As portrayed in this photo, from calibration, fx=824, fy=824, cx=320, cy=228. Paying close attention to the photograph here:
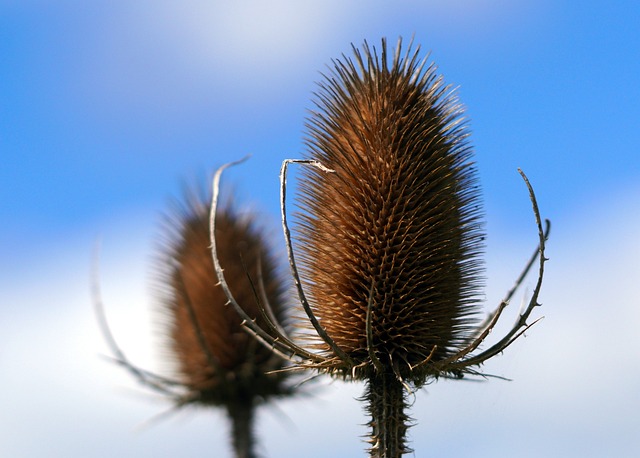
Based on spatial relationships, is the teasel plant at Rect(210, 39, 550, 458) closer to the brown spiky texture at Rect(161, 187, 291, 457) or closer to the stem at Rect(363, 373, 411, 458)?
the stem at Rect(363, 373, 411, 458)

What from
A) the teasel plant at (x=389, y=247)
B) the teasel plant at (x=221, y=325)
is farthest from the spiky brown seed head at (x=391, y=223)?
the teasel plant at (x=221, y=325)

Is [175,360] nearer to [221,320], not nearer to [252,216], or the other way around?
[221,320]

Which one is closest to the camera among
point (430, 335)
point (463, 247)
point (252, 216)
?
point (430, 335)

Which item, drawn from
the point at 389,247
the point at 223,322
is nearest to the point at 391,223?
the point at 389,247

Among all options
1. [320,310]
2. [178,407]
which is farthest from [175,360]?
[320,310]

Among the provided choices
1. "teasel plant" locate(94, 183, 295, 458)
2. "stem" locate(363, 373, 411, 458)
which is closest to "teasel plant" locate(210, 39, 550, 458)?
"stem" locate(363, 373, 411, 458)

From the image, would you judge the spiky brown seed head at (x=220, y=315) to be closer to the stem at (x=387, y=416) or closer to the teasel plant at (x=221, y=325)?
the teasel plant at (x=221, y=325)
